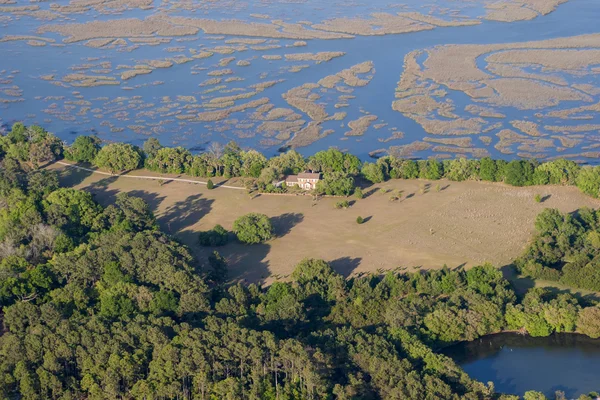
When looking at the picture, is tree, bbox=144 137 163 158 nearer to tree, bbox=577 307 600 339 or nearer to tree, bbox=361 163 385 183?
tree, bbox=361 163 385 183

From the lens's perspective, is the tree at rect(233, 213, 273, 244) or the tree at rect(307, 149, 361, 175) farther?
the tree at rect(307, 149, 361, 175)

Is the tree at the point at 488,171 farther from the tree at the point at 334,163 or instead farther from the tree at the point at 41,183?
the tree at the point at 41,183

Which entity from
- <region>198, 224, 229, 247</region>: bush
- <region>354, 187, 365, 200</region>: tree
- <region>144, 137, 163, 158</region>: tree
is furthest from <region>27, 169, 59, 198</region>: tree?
<region>354, 187, 365, 200</region>: tree

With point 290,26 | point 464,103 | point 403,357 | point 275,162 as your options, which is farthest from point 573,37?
point 403,357

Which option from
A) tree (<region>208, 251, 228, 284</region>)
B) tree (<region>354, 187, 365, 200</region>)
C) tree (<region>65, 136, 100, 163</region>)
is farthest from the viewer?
tree (<region>65, 136, 100, 163</region>)

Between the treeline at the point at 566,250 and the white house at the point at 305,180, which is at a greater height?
the white house at the point at 305,180

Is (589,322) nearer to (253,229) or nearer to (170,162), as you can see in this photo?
(253,229)

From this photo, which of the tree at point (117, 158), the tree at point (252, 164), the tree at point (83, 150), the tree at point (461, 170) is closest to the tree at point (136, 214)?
the tree at point (117, 158)
